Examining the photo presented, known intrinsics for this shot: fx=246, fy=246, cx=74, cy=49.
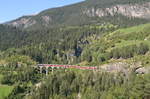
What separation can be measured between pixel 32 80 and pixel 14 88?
21027 mm

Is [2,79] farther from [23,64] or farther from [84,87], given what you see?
[84,87]

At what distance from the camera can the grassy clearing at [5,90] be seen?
457ft

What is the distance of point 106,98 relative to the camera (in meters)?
92.8

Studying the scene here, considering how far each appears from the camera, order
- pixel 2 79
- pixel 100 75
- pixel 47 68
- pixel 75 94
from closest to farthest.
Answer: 1. pixel 75 94
2. pixel 100 75
3. pixel 2 79
4. pixel 47 68

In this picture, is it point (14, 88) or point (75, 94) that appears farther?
point (14, 88)

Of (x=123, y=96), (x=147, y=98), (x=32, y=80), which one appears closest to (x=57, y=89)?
(x=32, y=80)

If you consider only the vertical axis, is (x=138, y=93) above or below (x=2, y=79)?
above

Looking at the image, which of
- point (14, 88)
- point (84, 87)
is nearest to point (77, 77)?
point (84, 87)

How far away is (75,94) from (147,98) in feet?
169

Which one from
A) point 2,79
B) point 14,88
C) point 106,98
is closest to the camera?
point 106,98

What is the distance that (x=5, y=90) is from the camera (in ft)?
480

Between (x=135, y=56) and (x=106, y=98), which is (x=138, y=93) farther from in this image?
(x=135, y=56)

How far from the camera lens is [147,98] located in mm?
78938

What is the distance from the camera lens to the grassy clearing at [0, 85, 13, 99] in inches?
5485
